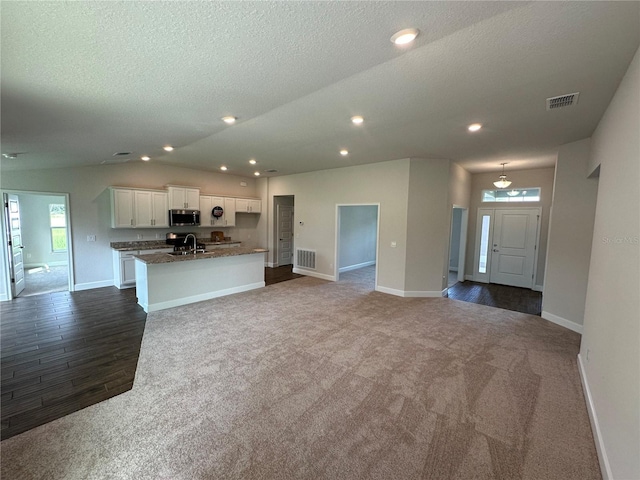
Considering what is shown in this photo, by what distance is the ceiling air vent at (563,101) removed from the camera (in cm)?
259

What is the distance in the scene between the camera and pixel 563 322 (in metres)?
4.31

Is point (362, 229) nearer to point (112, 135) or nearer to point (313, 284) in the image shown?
point (313, 284)

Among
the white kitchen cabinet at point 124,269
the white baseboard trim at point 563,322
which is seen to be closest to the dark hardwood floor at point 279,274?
the white kitchen cabinet at point 124,269

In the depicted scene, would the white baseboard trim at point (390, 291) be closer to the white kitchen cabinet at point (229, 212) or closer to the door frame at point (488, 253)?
the door frame at point (488, 253)

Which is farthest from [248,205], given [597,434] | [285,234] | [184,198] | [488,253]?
[597,434]

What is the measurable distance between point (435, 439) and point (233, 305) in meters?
3.86

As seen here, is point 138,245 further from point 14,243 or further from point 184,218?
point 14,243

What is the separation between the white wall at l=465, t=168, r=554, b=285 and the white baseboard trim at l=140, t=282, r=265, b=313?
5728 millimetres

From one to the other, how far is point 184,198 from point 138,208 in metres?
1.05

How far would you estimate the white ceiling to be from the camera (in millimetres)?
1387

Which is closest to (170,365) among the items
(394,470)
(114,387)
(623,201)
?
(114,387)

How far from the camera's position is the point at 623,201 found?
1993mm

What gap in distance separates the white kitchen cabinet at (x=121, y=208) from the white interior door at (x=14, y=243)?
157cm

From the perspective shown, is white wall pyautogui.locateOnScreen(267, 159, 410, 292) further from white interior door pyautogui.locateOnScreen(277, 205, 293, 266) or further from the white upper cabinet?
the white upper cabinet
